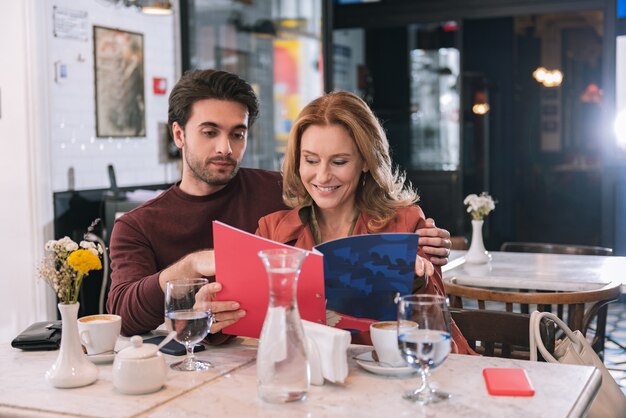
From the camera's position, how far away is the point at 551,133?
31.0 feet

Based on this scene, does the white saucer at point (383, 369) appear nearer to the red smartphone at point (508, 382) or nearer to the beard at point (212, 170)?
the red smartphone at point (508, 382)

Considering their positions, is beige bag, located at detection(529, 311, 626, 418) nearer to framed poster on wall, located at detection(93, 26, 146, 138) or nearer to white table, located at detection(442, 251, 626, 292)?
white table, located at detection(442, 251, 626, 292)

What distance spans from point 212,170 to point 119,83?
3.22 metres

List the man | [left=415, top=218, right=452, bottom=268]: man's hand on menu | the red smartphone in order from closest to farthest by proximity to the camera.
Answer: the red smartphone, [left=415, top=218, right=452, bottom=268]: man's hand on menu, the man

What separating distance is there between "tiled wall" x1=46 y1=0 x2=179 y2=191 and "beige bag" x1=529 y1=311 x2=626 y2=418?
12.8 ft

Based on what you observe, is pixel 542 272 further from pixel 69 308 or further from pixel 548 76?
pixel 548 76

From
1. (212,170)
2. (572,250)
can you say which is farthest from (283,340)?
(572,250)

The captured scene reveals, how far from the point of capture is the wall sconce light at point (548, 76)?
925 cm

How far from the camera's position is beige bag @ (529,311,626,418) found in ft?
6.47

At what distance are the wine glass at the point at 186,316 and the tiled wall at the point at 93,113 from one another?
3.55 m

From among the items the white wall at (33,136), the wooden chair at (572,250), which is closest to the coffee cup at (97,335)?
the wooden chair at (572,250)

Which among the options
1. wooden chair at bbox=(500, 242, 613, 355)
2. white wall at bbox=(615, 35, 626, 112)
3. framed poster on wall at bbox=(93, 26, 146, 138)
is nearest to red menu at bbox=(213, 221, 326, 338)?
wooden chair at bbox=(500, 242, 613, 355)

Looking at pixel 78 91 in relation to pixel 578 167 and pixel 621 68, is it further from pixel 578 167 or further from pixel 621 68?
pixel 578 167

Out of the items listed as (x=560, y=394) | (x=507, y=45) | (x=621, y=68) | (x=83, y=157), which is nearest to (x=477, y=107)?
(x=507, y=45)
